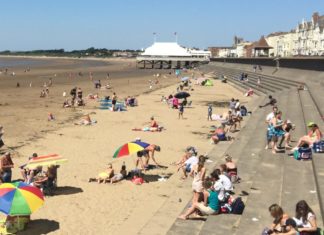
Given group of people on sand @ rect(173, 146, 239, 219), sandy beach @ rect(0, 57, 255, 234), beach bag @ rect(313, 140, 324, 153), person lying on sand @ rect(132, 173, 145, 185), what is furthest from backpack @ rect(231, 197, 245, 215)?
beach bag @ rect(313, 140, 324, 153)

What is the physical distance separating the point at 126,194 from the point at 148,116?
14.2 metres

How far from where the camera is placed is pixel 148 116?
25375 mm

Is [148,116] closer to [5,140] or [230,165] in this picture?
[5,140]

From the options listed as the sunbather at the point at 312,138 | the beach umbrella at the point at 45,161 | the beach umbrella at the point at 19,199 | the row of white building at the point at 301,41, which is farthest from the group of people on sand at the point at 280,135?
the row of white building at the point at 301,41

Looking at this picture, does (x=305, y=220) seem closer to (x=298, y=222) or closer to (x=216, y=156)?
(x=298, y=222)

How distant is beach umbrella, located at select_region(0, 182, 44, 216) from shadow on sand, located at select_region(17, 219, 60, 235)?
2.69 feet

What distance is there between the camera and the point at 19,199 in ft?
27.5

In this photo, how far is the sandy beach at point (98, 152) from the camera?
9.59 meters

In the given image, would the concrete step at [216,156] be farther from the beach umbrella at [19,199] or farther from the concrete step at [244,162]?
the beach umbrella at [19,199]

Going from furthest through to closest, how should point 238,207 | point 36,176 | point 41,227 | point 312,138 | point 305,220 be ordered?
1. point 312,138
2. point 36,176
3. point 41,227
4. point 238,207
5. point 305,220

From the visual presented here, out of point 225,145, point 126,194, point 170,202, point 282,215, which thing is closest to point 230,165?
point 170,202

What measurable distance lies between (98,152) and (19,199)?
7.66 metres

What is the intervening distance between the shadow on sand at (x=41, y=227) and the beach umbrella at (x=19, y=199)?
32.3 inches

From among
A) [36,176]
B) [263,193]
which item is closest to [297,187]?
[263,193]
